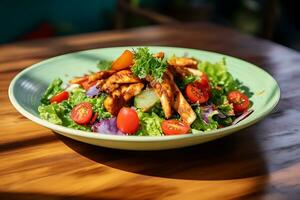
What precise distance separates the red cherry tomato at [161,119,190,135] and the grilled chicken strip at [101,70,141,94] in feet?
0.51

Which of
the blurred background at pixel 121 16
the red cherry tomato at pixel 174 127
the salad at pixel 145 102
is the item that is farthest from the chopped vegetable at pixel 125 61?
the blurred background at pixel 121 16

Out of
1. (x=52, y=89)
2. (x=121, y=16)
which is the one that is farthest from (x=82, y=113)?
(x=121, y=16)

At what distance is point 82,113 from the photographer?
1.11 metres

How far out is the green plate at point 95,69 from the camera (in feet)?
3.08

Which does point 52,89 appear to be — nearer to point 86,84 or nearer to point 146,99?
point 86,84

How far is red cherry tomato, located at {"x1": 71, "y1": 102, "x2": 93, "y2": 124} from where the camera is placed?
43.7 inches

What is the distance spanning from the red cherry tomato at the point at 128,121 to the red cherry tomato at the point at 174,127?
7 cm

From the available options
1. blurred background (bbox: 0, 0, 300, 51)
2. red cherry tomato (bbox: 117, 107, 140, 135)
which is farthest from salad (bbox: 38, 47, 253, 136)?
blurred background (bbox: 0, 0, 300, 51)

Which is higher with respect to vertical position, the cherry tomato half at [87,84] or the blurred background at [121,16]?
the cherry tomato half at [87,84]

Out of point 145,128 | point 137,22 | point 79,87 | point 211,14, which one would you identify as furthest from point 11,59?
point 211,14

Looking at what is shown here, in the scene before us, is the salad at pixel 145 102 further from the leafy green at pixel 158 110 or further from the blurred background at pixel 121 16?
the blurred background at pixel 121 16

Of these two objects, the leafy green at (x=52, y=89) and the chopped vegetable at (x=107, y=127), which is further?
the leafy green at (x=52, y=89)

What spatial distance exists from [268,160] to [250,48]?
1025 millimetres

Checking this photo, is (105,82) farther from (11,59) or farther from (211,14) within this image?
(211,14)
